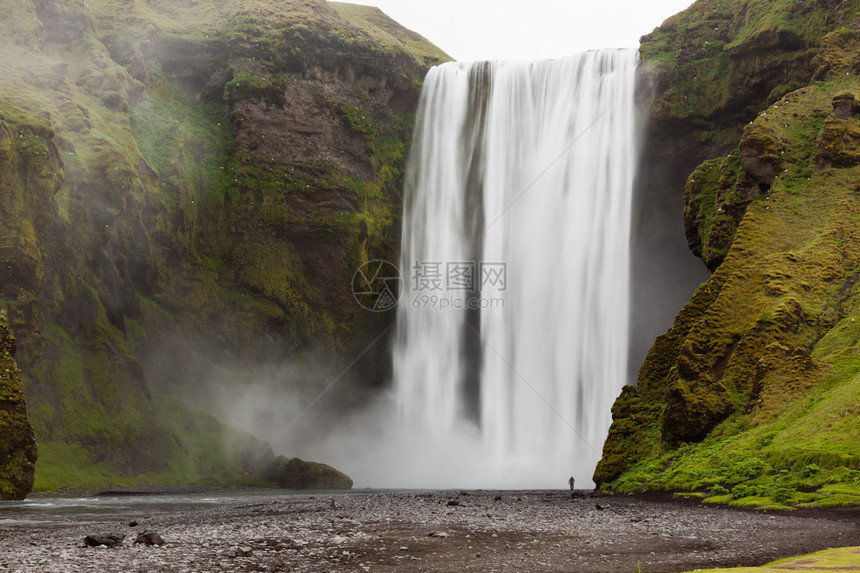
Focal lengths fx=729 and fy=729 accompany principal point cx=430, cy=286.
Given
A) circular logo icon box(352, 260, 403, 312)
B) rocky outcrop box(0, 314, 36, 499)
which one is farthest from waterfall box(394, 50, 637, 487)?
rocky outcrop box(0, 314, 36, 499)

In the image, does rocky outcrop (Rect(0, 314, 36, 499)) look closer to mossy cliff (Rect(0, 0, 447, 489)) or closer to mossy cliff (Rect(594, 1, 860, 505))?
mossy cliff (Rect(0, 0, 447, 489))

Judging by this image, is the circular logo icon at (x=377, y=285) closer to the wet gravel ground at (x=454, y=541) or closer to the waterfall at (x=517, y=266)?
the waterfall at (x=517, y=266)

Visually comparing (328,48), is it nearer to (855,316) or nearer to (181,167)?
(181,167)

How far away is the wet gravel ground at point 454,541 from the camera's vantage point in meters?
13.1

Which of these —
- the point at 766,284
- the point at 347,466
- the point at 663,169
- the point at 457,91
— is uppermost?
the point at 457,91

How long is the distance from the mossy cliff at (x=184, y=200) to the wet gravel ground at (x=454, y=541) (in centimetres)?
3230

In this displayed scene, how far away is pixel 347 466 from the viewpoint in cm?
6544

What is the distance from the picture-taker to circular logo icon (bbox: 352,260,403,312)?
6775 centimetres

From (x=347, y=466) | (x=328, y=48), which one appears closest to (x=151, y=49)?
(x=328, y=48)

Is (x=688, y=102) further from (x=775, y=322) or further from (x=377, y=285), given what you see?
(x=775, y=322)

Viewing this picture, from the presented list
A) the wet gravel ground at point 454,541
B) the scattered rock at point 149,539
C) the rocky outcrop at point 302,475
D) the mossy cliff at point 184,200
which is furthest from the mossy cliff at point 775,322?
the mossy cliff at point 184,200

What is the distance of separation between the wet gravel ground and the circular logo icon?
146 ft

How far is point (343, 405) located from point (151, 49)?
38920mm

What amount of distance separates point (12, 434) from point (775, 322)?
35.5 meters
